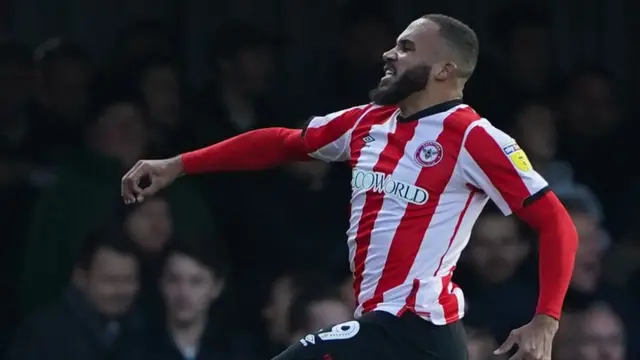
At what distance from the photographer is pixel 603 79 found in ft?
25.8

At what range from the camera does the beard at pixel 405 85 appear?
483cm

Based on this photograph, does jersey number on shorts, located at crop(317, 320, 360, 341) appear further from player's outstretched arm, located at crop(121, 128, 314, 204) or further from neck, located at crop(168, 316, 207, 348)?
neck, located at crop(168, 316, 207, 348)

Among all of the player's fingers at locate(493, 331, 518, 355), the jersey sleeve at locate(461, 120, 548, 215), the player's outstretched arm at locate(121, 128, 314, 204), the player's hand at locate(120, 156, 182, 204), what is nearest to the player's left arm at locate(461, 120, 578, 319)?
the jersey sleeve at locate(461, 120, 548, 215)

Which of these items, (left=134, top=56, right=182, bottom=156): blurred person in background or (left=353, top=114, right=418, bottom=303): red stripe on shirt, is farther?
(left=134, top=56, right=182, bottom=156): blurred person in background

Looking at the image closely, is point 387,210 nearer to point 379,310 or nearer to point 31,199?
point 379,310

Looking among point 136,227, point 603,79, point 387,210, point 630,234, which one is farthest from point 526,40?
point 387,210

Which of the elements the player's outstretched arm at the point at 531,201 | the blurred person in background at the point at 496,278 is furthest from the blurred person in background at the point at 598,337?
the player's outstretched arm at the point at 531,201

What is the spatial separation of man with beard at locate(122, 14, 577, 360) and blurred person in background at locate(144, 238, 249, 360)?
197cm

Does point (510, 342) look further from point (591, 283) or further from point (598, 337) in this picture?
point (591, 283)

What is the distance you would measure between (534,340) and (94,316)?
2543mm

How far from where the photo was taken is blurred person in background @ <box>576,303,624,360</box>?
7.02 m

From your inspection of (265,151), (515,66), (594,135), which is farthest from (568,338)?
(265,151)

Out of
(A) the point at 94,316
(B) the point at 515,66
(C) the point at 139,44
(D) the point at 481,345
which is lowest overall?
(D) the point at 481,345

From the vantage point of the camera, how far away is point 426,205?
4770mm
